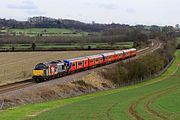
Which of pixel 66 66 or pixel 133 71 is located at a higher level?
pixel 66 66

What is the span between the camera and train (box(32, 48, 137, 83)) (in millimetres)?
58875

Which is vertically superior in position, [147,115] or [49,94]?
[147,115]

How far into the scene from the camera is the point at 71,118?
26.3 meters

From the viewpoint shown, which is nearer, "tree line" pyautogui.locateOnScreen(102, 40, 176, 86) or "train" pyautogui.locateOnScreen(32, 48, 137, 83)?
"train" pyautogui.locateOnScreen(32, 48, 137, 83)

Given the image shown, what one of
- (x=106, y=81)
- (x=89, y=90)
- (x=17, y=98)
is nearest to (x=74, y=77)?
(x=89, y=90)

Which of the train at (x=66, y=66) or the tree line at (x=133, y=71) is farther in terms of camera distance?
the tree line at (x=133, y=71)

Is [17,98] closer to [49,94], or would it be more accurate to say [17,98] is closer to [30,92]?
[30,92]

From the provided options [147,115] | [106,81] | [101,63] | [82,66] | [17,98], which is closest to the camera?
[147,115]

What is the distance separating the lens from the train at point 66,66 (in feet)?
193

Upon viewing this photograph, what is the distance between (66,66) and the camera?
226 feet

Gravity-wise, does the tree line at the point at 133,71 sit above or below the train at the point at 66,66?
below

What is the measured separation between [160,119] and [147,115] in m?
1.72

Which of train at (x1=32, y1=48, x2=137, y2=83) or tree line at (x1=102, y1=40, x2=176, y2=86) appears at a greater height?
train at (x1=32, y1=48, x2=137, y2=83)

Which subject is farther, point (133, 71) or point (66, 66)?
point (133, 71)
